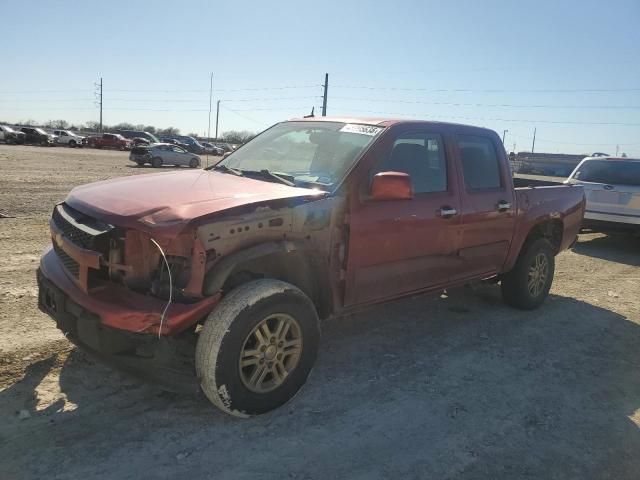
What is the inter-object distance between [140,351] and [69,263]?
2.66 feet

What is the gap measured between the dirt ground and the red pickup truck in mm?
347

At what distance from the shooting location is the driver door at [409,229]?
374 centimetres

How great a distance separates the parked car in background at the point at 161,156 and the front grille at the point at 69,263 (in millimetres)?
28121

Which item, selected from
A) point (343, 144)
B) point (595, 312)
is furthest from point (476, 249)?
point (595, 312)

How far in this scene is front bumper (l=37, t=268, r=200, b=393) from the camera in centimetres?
290

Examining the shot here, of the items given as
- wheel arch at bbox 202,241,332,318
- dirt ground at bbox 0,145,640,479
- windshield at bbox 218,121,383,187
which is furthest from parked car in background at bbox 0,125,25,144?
wheel arch at bbox 202,241,332,318

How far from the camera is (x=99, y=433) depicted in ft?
9.75

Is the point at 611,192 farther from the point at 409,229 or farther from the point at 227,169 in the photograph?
the point at 227,169

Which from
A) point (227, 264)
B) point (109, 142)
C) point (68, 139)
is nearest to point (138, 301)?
point (227, 264)

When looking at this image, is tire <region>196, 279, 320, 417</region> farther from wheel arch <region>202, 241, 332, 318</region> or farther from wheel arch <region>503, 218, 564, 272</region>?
wheel arch <region>503, 218, 564, 272</region>

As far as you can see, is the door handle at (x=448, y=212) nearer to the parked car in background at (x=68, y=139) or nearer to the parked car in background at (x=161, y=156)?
the parked car in background at (x=161, y=156)

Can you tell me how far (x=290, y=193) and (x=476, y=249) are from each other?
224cm

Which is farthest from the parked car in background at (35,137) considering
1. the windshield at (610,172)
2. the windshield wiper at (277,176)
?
the windshield wiper at (277,176)

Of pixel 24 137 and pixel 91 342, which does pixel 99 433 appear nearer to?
pixel 91 342
